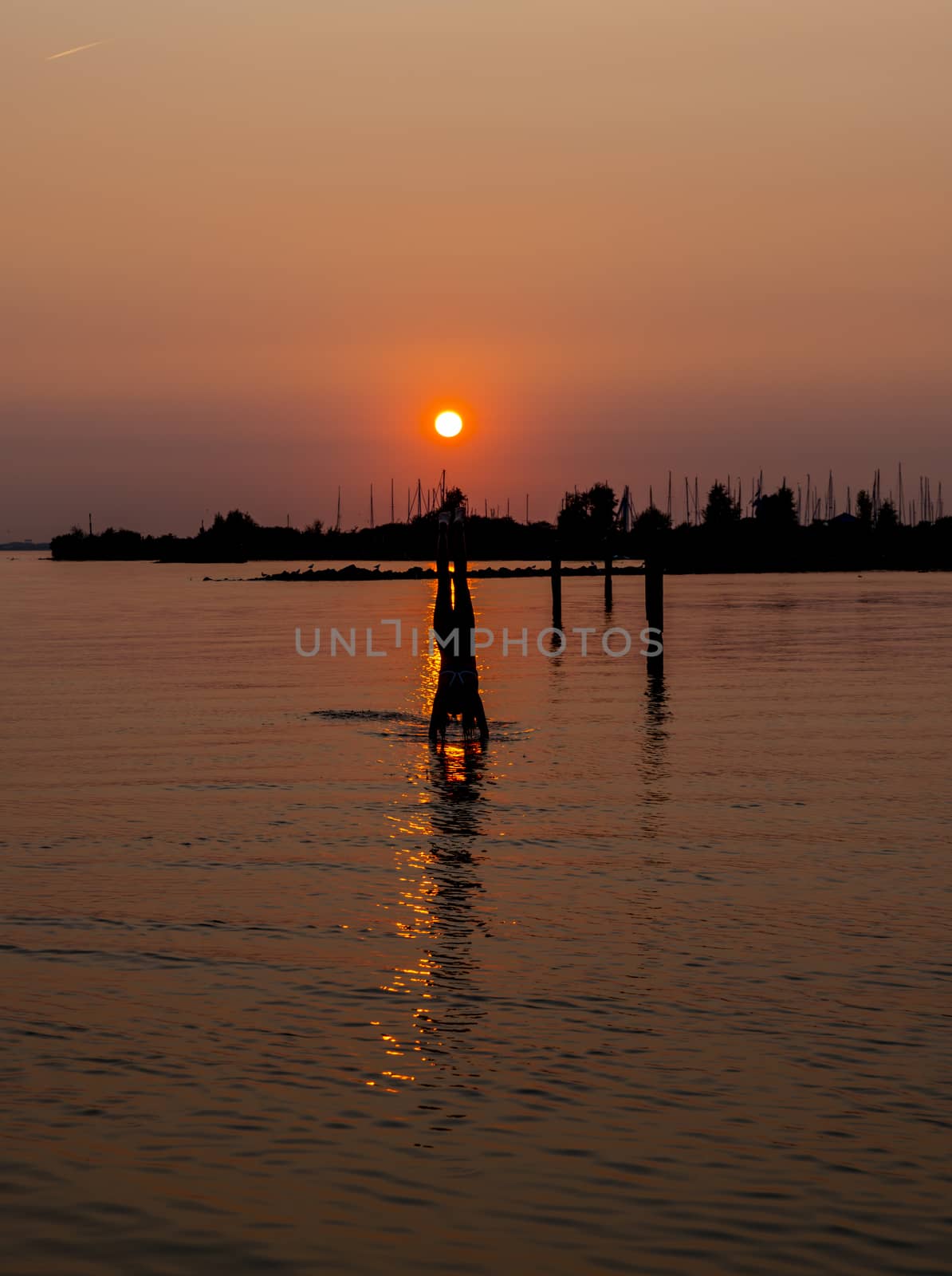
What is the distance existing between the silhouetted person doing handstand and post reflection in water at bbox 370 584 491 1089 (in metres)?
3.71

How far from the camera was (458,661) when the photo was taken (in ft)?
94.5

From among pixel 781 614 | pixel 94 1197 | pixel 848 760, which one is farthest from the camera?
pixel 781 614

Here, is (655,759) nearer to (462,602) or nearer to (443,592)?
(462,602)

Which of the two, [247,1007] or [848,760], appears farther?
[848,760]

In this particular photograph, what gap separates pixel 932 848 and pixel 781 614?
6772 centimetres

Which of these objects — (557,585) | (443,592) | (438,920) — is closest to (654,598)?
(443,592)

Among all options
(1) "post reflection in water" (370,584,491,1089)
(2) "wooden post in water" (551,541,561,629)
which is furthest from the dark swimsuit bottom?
(2) "wooden post in water" (551,541,561,629)

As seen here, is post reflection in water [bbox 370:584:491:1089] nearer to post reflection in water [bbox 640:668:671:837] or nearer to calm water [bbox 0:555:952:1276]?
calm water [bbox 0:555:952:1276]

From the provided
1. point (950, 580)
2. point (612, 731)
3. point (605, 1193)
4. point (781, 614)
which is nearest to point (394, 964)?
point (605, 1193)

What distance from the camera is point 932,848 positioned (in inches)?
652

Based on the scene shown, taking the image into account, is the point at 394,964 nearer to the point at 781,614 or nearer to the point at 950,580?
the point at 781,614

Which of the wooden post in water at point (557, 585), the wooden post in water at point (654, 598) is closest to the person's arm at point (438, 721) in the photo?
the wooden post in water at point (654, 598)

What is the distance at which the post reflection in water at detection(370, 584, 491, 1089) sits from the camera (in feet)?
32.1

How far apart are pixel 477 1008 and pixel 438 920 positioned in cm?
281
